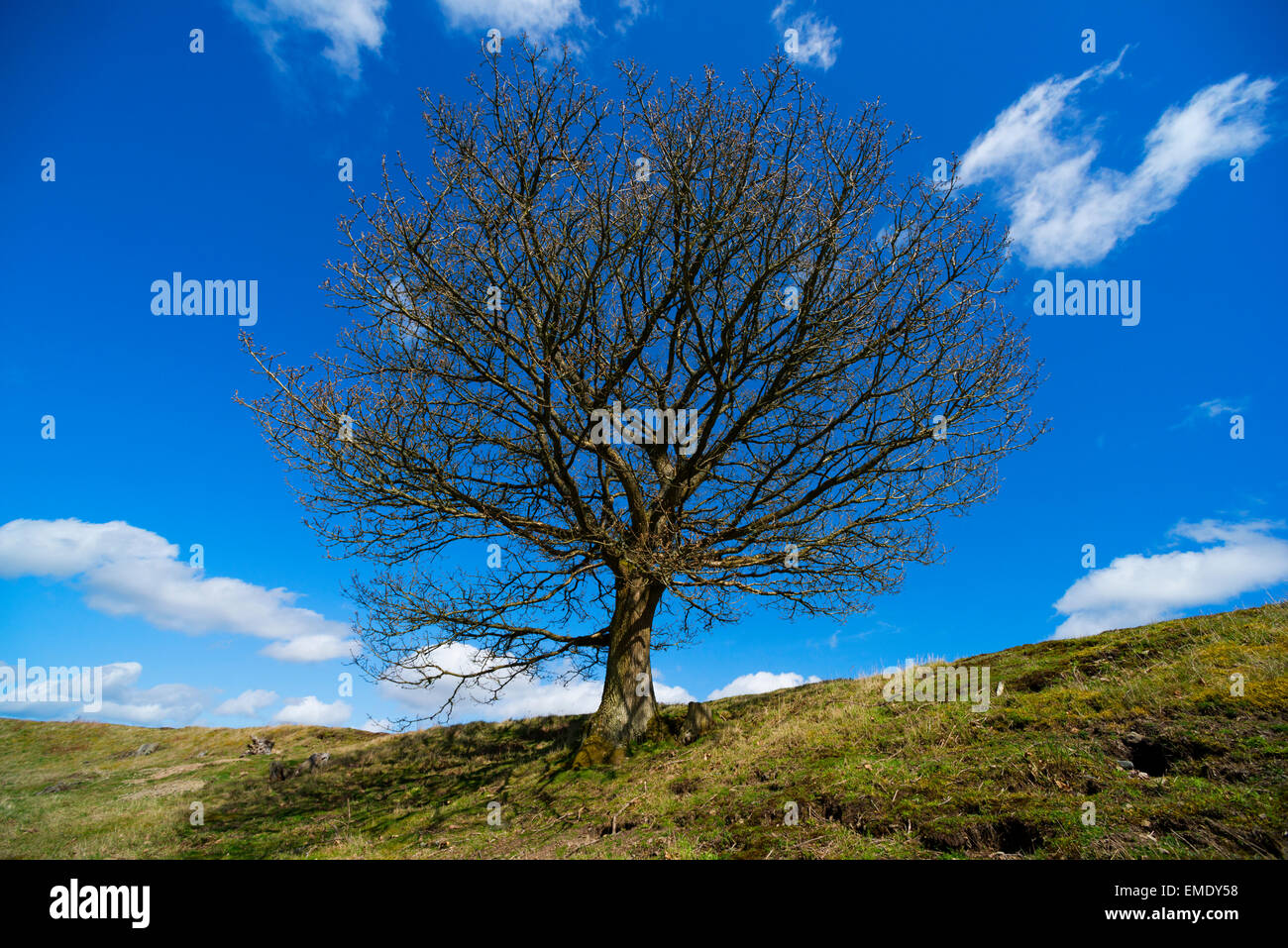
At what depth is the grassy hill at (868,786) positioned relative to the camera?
20.0 ft

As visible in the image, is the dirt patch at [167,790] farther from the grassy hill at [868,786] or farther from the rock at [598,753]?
the rock at [598,753]

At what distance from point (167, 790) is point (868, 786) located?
65.9ft

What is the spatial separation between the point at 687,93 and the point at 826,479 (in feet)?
25.2

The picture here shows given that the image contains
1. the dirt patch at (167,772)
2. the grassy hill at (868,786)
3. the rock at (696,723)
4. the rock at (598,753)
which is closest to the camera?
the grassy hill at (868,786)

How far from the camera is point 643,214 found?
1216 cm

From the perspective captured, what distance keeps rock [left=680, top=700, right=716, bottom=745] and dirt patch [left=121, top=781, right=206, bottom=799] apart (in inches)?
575

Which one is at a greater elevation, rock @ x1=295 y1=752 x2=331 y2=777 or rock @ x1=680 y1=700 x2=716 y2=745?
rock @ x1=680 y1=700 x2=716 y2=745

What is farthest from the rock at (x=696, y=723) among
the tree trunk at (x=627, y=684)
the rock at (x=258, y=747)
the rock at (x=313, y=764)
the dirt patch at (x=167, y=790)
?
the rock at (x=258, y=747)

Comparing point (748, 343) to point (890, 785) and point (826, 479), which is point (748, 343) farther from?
point (890, 785)

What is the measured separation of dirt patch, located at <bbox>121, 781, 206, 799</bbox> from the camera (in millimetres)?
17656

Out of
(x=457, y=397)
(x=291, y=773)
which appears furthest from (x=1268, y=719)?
(x=291, y=773)

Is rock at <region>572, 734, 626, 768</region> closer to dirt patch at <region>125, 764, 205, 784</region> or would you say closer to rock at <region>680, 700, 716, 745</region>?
rock at <region>680, 700, 716, 745</region>

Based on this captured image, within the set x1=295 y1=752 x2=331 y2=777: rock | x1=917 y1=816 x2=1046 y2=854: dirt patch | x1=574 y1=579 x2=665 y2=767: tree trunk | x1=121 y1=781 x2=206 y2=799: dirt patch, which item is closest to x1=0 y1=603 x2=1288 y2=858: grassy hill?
x1=917 y1=816 x2=1046 y2=854: dirt patch

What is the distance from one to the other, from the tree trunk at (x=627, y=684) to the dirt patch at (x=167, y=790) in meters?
13.1
